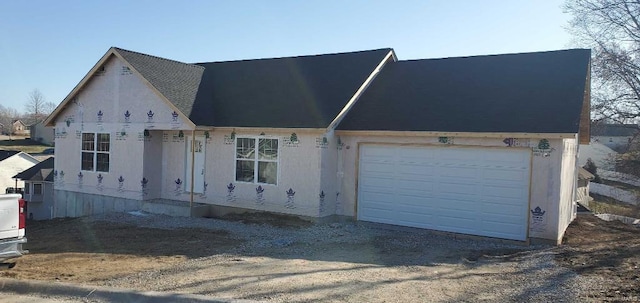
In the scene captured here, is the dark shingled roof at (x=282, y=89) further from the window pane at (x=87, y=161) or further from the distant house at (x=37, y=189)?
the distant house at (x=37, y=189)

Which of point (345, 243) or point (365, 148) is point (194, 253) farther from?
point (365, 148)

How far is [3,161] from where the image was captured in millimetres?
46719

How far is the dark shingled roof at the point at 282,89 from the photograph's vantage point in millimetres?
14242

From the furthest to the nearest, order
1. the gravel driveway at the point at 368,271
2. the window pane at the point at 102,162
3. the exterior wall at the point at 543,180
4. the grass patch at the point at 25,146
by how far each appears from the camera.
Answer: the grass patch at the point at 25,146 → the window pane at the point at 102,162 → the exterior wall at the point at 543,180 → the gravel driveway at the point at 368,271

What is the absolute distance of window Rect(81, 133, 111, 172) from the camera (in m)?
17.1

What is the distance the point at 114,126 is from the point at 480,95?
1173 centimetres

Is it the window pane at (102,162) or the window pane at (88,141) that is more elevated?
the window pane at (88,141)

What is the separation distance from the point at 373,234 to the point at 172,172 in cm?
759

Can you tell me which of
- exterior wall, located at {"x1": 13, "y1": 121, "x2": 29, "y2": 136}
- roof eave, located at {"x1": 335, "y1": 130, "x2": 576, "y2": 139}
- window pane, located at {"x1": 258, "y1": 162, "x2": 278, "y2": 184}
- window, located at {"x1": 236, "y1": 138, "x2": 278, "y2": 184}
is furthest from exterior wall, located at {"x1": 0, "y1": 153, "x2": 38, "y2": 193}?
exterior wall, located at {"x1": 13, "y1": 121, "x2": 29, "y2": 136}

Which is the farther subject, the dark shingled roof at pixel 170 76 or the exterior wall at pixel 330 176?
the dark shingled roof at pixel 170 76

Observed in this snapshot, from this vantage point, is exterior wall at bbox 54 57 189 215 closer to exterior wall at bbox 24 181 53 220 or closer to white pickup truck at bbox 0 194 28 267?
white pickup truck at bbox 0 194 28 267

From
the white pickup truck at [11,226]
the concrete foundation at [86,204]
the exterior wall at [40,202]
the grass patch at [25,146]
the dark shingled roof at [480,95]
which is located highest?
the dark shingled roof at [480,95]

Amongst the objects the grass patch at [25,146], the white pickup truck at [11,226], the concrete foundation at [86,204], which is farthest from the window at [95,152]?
the grass patch at [25,146]

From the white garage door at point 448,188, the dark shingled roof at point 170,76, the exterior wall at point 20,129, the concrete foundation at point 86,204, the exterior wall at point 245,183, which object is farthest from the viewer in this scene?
the exterior wall at point 20,129
